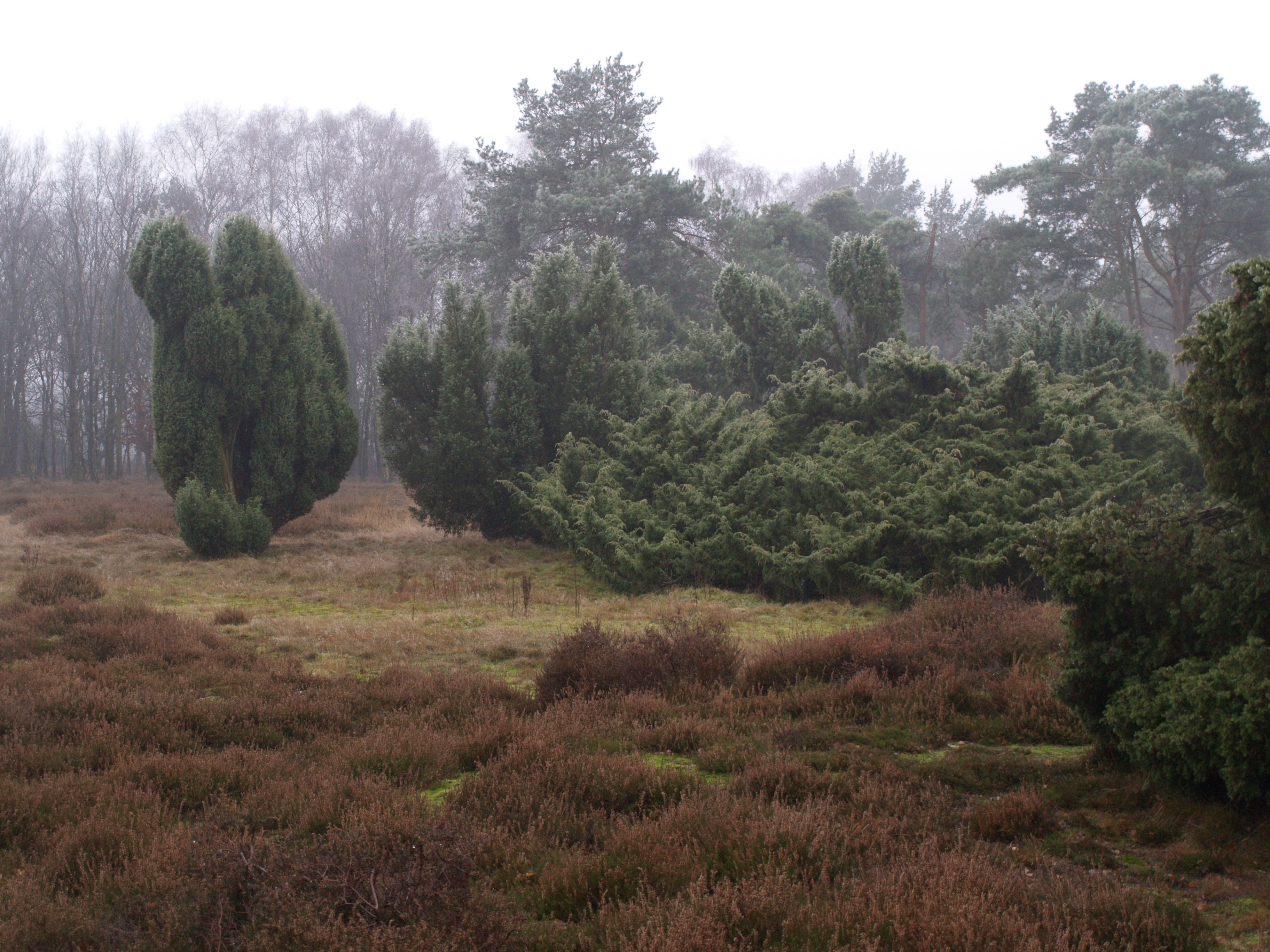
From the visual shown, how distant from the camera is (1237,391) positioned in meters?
3.90

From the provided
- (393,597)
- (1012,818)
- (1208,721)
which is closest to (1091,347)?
(393,597)

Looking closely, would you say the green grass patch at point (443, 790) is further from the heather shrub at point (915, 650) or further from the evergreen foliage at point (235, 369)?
the evergreen foliage at point (235, 369)

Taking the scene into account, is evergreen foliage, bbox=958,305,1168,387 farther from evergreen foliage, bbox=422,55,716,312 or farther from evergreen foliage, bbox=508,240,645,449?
evergreen foliage, bbox=422,55,716,312

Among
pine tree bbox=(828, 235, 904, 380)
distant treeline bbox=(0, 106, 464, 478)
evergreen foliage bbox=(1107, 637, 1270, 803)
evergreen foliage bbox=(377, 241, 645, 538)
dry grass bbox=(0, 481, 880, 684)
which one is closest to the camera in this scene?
evergreen foliage bbox=(1107, 637, 1270, 803)

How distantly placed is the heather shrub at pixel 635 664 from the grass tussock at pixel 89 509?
1385 centimetres

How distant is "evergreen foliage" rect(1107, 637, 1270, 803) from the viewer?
366 cm

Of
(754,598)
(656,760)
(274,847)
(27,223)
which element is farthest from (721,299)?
(27,223)

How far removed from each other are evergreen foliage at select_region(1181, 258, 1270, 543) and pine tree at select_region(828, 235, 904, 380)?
1367 cm

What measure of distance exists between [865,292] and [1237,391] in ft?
47.4

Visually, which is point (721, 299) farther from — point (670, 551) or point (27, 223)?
point (27, 223)

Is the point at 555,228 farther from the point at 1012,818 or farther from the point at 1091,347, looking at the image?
the point at 1012,818

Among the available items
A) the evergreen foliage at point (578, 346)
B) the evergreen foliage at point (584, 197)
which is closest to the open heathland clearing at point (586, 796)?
the evergreen foliage at point (578, 346)

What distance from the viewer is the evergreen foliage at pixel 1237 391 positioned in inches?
148

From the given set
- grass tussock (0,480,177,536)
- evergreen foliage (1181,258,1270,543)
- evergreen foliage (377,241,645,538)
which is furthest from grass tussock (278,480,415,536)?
evergreen foliage (1181,258,1270,543)
